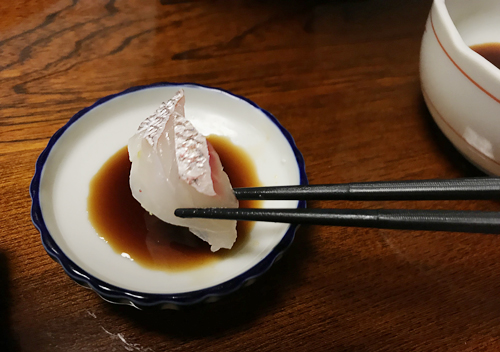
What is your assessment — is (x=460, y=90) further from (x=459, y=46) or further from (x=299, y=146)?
(x=299, y=146)

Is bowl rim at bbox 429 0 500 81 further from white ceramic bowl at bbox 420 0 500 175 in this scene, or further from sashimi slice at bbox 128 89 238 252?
sashimi slice at bbox 128 89 238 252

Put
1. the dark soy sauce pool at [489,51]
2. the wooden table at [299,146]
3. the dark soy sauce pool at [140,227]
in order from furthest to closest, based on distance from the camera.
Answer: the dark soy sauce pool at [489,51]
the dark soy sauce pool at [140,227]
the wooden table at [299,146]

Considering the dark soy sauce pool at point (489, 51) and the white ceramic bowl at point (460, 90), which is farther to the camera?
the dark soy sauce pool at point (489, 51)

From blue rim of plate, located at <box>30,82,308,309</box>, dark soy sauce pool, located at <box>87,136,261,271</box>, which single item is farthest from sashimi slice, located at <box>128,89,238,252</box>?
blue rim of plate, located at <box>30,82,308,309</box>

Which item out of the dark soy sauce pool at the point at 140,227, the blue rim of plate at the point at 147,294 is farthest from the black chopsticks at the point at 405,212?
the dark soy sauce pool at the point at 140,227

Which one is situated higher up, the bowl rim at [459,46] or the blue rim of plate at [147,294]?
the bowl rim at [459,46]

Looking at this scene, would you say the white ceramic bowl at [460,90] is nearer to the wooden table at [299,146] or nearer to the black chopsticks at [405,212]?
the wooden table at [299,146]
